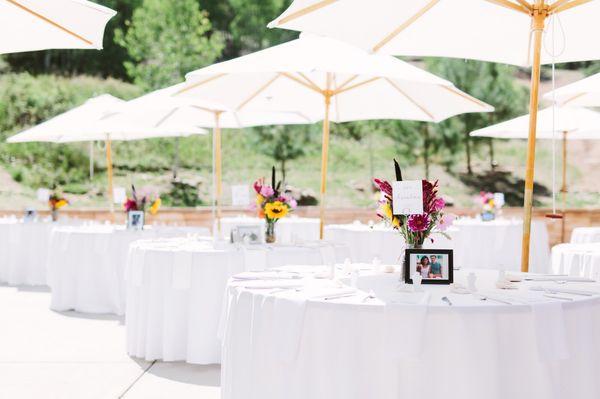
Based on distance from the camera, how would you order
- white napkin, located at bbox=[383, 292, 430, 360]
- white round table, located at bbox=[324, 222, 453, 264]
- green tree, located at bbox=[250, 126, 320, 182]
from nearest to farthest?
white napkin, located at bbox=[383, 292, 430, 360]
white round table, located at bbox=[324, 222, 453, 264]
green tree, located at bbox=[250, 126, 320, 182]

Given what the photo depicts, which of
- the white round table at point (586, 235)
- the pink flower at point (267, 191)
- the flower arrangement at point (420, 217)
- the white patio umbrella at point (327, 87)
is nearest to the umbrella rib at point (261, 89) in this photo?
the white patio umbrella at point (327, 87)

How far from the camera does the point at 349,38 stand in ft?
14.6

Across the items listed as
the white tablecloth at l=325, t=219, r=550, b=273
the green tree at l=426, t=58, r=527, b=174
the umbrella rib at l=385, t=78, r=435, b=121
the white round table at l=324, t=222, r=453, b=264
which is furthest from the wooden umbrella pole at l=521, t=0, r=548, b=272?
the green tree at l=426, t=58, r=527, b=174

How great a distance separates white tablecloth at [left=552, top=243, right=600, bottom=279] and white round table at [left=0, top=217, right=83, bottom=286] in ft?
22.1

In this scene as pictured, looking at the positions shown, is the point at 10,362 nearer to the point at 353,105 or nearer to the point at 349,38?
the point at 349,38

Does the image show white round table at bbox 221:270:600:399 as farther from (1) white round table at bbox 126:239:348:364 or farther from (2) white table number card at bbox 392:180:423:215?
(1) white round table at bbox 126:239:348:364

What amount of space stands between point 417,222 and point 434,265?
232mm

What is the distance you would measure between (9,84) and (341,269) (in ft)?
77.4

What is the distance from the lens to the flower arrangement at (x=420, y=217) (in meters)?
3.48

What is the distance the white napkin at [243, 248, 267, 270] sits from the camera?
5.35 meters

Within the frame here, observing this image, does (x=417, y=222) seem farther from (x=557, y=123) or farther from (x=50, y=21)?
(x=557, y=123)

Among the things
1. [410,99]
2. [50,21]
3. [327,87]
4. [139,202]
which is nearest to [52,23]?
[50,21]

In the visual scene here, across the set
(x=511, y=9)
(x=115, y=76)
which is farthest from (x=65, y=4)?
(x=115, y=76)

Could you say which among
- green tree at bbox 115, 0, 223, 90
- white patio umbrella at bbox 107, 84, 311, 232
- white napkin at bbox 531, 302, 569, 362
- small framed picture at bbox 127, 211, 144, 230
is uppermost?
green tree at bbox 115, 0, 223, 90
